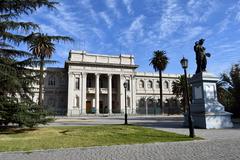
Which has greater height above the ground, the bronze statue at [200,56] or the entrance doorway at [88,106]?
the bronze statue at [200,56]

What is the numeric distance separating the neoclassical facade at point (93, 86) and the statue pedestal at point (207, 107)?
39902mm

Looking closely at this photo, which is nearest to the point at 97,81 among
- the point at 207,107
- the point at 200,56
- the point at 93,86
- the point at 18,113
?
the point at 93,86

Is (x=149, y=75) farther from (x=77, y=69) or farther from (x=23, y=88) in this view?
(x=23, y=88)

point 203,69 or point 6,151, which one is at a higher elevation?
point 203,69

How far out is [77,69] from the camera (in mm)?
56781

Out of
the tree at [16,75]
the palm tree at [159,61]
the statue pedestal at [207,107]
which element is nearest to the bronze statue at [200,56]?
the statue pedestal at [207,107]

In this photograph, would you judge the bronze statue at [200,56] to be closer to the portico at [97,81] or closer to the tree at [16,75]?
the tree at [16,75]

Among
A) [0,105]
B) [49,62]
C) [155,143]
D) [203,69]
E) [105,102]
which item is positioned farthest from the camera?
[105,102]

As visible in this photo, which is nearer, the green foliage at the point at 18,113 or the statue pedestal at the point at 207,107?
the green foliage at the point at 18,113

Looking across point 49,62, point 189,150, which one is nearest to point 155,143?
point 189,150

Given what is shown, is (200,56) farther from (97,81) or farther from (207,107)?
(97,81)

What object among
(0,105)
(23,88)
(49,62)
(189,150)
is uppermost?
(49,62)

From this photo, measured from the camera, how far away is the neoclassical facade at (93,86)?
56.3 m

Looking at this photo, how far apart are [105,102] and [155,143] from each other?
170 ft
